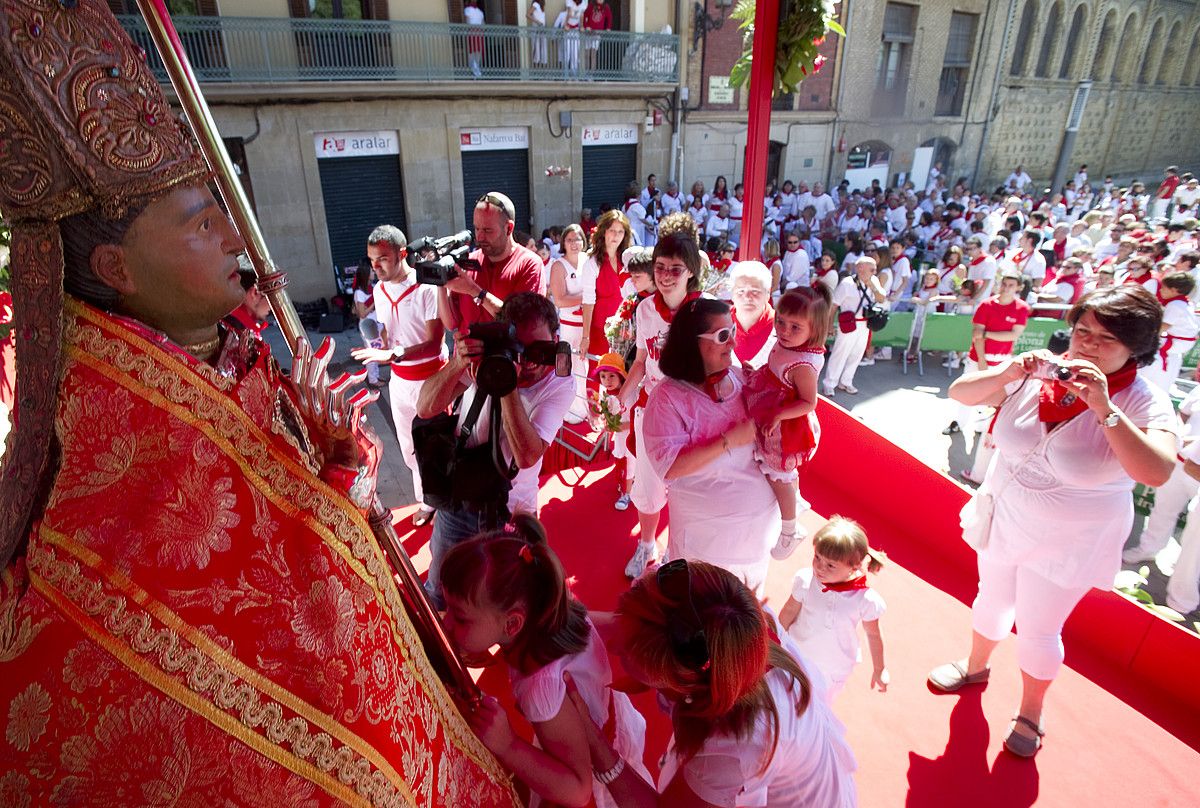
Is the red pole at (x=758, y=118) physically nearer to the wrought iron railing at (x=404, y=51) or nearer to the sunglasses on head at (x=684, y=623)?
the sunglasses on head at (x=684, y=623)

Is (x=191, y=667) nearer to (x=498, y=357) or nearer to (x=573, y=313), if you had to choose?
(x=498, y=357)

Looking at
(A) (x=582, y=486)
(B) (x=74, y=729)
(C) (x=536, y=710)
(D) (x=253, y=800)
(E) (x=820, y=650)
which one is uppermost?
(B) (x=74, y=729)

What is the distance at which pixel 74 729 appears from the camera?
→ 912mm

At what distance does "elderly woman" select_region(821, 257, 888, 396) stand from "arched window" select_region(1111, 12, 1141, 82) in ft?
82.4

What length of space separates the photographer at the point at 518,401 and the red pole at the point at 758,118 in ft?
7.18

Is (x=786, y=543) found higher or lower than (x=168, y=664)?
lower

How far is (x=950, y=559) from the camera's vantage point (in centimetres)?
385

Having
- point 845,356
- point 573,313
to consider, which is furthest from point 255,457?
point 845,356

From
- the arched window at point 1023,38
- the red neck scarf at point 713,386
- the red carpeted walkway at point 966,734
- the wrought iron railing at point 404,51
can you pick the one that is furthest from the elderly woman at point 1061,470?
the arched window at point 1023,38

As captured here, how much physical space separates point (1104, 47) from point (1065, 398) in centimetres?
2958

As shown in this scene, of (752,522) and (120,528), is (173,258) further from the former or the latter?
(752,522)

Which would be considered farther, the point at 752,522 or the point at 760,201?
the point at 760,201

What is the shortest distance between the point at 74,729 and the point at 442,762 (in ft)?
2.09

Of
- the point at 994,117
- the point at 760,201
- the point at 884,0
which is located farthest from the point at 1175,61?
the point at 760,201
